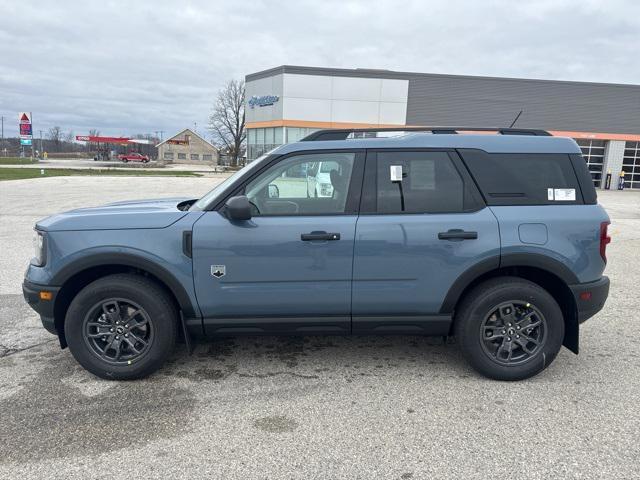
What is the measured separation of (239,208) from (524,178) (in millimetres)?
2147

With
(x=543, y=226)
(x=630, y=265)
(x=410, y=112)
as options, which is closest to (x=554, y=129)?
(x=410, y=112)

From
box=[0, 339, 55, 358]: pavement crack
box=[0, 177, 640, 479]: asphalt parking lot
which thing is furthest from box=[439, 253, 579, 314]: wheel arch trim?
box=[0, 339, 55, 358]: pavement crack

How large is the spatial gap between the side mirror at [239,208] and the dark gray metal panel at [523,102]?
3064 centimetres

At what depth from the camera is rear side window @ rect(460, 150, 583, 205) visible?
3537 millimetres

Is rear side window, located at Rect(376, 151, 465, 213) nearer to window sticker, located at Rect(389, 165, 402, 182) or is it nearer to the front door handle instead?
window sticker, located at Rect(389, 165, 402, 182)

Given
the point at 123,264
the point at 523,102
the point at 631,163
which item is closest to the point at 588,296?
the point at 123,264

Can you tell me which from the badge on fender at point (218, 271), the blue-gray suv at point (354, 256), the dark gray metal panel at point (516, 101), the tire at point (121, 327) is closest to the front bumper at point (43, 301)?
the blue-gray suv at point (354, 256)

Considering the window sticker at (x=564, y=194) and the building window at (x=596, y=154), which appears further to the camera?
the building window at (x=596, y=154)

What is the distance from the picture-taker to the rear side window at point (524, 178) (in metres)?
3.54

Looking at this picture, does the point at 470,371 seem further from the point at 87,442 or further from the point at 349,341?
the point at 87,442

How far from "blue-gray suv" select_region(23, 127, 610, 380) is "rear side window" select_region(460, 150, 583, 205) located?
0.01m

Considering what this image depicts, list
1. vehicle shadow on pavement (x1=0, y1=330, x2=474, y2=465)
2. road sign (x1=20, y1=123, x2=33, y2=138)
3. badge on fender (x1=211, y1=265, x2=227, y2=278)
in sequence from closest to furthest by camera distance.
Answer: vehicle shadow on pavement (x1=0, y1=330, x2=474, y2=465), badge on fender (x1=211, y1=265, x2=227, y2=278), road sign (x1=20, y1=123, x2=33, y2=138)

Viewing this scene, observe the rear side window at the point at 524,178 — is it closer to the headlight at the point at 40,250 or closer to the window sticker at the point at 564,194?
the window sticker at the point at 564,194

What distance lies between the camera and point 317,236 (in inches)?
133
